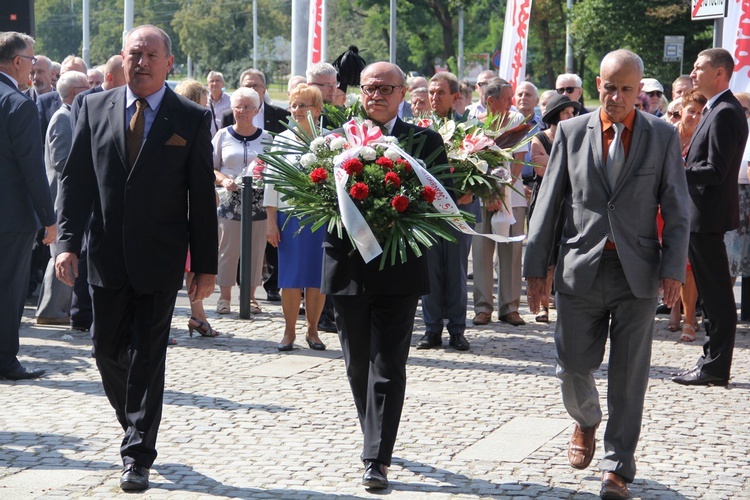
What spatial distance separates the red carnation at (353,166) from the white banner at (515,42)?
10.3m

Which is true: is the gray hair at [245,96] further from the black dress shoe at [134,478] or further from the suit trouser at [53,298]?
the black dress shoe at [134,478]

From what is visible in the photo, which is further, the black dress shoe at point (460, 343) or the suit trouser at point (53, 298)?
the suit trouser at point (53, 298)

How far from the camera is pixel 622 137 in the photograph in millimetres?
6066

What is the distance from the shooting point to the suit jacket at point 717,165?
860 centimetres

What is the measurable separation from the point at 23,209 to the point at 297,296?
2369mm

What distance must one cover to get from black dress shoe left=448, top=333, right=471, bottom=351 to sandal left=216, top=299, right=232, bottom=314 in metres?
2.81

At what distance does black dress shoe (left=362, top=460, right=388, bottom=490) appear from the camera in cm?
592

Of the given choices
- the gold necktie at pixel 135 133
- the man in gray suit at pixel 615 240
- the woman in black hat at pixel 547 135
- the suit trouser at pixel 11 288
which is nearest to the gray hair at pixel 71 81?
the suit trouser at pixel 11 288

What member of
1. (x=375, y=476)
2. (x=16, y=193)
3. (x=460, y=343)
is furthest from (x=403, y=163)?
(x=460, y=343)

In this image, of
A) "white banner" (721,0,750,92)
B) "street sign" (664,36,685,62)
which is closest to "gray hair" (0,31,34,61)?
"white banner" (721,0,750,92)

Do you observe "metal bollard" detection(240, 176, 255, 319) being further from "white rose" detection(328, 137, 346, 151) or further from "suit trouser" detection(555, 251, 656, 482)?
"suit trouser" detection(555, 251, 656, 482)

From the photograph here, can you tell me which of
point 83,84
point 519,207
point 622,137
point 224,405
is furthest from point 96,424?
point 519,207

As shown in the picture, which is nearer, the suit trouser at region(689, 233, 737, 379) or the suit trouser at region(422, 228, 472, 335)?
the suit trouser at region(689, 233, 737, 379)

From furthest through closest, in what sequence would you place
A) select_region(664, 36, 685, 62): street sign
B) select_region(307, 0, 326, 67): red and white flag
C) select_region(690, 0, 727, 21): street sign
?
1. select_region(664, 36, 685, 62): street sign
2. select_region(307, 0, 326, 67): red and white flag
3. select_region(690, 0, 727, 21): street sign
